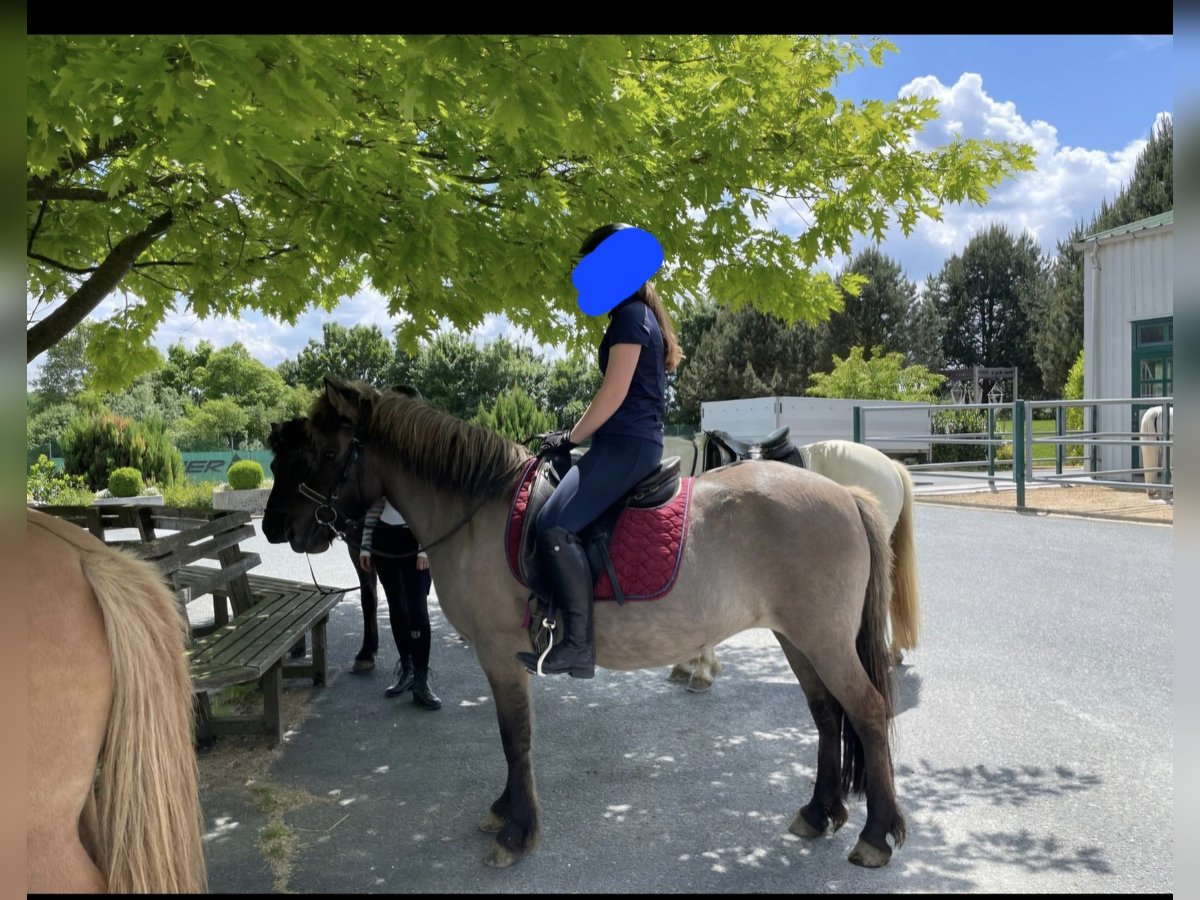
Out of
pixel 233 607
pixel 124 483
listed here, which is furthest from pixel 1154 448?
pixel 124 483

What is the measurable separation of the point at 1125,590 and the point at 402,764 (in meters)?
7.07

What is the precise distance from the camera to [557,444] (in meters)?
A: 3.49

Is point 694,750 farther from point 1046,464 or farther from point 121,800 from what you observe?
point 1046,464

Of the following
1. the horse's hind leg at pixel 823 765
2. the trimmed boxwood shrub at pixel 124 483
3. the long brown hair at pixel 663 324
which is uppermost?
the long brown hair at pixel 663 324

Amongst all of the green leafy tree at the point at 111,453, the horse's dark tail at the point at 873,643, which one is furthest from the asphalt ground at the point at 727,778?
the green leafy tree at the point at 111,453

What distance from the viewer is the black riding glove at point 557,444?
Result: 346 centimetres

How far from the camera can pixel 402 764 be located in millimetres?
4352

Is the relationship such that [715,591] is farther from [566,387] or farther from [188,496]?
[566,387]

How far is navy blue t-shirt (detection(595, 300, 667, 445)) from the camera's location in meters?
3.21

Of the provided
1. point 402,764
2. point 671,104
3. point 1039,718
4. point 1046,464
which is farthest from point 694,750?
point 1046,464

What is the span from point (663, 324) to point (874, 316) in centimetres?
4017

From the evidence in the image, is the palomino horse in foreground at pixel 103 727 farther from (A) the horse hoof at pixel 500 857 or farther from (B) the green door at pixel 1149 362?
(B) the green door at pixel 1149 362

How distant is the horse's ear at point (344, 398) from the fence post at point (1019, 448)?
12.0 meters

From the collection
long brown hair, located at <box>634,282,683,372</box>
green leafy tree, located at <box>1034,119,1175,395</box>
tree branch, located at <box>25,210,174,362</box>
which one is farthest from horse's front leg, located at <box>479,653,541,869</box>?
green leafy tree, located at <box>1034,119,1175,395</box>
